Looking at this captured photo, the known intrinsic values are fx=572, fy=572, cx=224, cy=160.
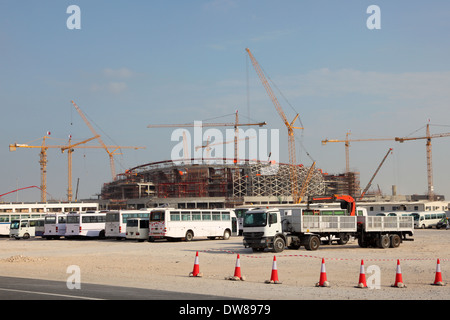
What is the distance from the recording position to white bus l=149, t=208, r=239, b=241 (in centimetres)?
4853

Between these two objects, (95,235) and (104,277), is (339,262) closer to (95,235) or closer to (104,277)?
(104,277)

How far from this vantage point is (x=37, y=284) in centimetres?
1981

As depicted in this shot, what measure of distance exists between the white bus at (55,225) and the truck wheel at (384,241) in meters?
33.3

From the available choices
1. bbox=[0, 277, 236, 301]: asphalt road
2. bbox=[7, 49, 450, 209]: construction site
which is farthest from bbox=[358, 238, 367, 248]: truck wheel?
bbox=[7, 49, 450, 209]: construction site

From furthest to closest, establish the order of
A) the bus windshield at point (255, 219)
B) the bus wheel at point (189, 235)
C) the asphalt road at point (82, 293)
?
the bus wheel at point (189, 235), the bus windshield at point (255, 219), the asphalt road at point (82, 293)

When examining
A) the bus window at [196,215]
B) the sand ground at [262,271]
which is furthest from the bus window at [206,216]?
the sand ground at [262,271]

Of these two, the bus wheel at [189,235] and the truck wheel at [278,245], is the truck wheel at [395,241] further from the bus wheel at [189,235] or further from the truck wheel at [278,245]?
the bus wheel at [189,235]

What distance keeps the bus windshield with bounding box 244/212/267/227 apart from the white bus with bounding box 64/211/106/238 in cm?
2550

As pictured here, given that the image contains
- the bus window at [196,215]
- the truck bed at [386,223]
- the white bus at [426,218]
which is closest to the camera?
the truck bed at [386,223]

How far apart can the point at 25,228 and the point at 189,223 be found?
24315 mm

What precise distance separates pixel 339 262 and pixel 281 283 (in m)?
9.38

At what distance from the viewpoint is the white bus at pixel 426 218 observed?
77.0 meters

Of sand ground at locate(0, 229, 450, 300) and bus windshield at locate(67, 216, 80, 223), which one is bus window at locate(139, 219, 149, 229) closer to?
bus windshield at locate(67, 216, 80, 223)
